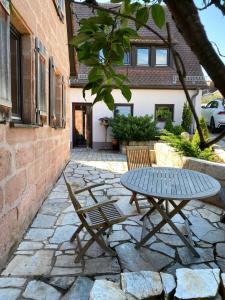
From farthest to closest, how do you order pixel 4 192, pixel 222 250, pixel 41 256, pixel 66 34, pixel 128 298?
1. pixel 66 34
2. pixel 222 250
3. pixel 41 256
4. pixel 4 192
5. pixel 128 298

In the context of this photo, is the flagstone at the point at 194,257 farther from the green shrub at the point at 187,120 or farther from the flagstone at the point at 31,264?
the green shrub at the point at 187,120

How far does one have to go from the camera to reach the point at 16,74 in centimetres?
415

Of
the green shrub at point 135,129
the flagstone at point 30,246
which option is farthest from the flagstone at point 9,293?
the green shrub at point 135,129

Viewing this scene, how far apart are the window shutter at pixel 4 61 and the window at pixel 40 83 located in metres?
1.49

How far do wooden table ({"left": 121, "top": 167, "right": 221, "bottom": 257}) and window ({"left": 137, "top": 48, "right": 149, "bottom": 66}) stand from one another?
448 inches

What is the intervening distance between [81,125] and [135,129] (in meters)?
3.43

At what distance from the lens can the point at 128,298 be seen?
1.57 metres

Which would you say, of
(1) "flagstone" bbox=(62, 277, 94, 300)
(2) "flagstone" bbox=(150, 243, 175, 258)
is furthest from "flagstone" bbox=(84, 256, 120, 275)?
(2) "flagstone" bbox=(150, 243, 175, 258)

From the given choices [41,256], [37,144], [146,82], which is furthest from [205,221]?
[146,82]

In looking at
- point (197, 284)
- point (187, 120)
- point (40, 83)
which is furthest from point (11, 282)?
point (187, 120)

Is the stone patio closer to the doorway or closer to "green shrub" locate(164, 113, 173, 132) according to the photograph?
"green shrub" locate(164, 113, 173, 132)

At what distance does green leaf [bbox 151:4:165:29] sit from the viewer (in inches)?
29.0

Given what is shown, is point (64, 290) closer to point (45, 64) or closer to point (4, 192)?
point (4, 192)

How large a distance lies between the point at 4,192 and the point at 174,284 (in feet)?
6.93
